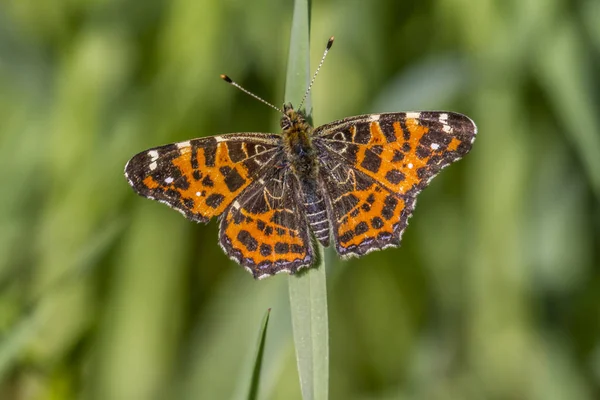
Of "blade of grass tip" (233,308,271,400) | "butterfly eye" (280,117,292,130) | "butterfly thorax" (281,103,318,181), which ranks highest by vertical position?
"butterfly eye" (280,117,292,130)

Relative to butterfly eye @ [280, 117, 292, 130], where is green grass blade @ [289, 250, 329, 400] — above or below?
below

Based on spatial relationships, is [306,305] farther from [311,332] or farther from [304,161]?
[304,161]

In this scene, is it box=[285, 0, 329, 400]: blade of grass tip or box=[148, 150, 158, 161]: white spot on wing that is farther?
box=[148, 150, 158, 161]: white spot on wing

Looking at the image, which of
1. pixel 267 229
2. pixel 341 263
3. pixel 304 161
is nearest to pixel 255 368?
pixel 267 229

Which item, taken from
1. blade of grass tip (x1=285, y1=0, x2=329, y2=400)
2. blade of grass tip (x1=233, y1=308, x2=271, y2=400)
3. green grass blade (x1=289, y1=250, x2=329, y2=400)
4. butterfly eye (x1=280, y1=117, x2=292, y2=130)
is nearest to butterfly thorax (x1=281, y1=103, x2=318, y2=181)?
butterfly eye (x1=280, y1=117, x2=292, y2=130)

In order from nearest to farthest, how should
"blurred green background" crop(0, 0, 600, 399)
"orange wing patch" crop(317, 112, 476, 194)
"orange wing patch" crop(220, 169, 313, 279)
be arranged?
"orange wing patch" crop(220, 169, 313, 279) → "orange wing patch" crop(317, 112, 476, 194) → "blurred green background" crop(0, 0, 600, 399)

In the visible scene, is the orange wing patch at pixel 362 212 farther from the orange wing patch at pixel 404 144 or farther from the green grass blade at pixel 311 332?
the green grass blade at pixel 311 332

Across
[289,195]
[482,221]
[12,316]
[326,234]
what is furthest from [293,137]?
[12,316]

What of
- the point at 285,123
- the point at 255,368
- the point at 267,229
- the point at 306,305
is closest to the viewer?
the point at 255,368

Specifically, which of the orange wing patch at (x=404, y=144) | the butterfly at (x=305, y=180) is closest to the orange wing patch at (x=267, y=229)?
the butterfly at (x=305, y=180)

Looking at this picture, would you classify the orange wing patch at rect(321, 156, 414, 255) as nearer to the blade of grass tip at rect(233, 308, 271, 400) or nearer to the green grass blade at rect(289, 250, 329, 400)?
the green grass blade at rect(289, 250, 329, 400)
